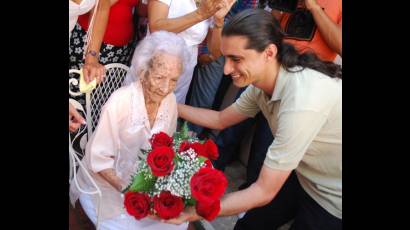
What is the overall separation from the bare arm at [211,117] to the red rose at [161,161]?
0.80m

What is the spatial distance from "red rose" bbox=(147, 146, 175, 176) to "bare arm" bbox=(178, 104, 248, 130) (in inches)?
31.5

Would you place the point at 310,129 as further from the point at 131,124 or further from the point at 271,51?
the point at 131,124

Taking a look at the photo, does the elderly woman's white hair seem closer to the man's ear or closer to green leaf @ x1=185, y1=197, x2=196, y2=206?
the man's ear

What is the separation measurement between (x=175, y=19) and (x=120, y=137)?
0.86 m

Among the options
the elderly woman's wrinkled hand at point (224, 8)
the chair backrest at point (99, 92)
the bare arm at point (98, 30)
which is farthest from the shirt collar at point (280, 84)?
the chair backrest at point (99, 92)

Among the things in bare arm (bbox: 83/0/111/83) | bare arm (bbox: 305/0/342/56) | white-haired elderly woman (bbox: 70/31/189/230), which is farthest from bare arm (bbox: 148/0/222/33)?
bare arm (bbox: 305/0/342/56)

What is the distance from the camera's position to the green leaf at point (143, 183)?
156 cm

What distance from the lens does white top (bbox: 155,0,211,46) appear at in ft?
8.54

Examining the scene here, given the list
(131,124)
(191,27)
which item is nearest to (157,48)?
(131,124)

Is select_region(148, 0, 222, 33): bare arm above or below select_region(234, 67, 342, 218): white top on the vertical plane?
above

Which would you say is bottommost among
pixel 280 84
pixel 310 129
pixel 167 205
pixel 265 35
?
pixel 167 205

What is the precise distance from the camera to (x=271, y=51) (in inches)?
67.2

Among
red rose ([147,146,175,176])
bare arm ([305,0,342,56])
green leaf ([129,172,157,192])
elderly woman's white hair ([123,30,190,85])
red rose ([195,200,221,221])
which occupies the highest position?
bare arm ([305,0,342,56])
